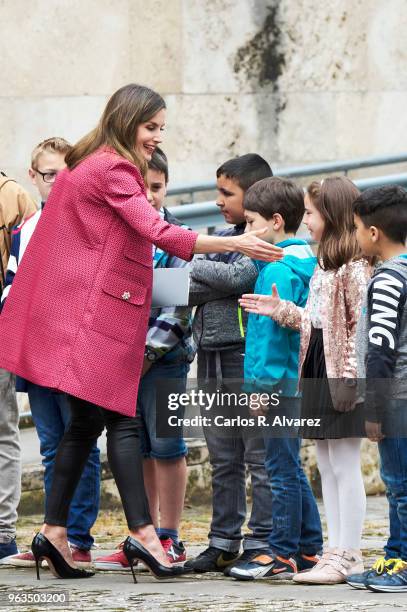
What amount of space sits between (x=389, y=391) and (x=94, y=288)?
108 cm

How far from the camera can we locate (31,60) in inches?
399

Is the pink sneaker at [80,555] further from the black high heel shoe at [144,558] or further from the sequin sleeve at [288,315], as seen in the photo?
the sequin sleeve at [288,315]

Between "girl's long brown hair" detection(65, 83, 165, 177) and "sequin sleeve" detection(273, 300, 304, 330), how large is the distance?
0.69 meters

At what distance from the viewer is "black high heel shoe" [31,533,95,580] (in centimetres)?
536

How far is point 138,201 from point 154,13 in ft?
17.2

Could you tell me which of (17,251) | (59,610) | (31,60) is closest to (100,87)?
(31,60)

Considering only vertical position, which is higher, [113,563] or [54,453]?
[54,453]

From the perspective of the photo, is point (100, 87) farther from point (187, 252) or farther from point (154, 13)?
point (187, 252)

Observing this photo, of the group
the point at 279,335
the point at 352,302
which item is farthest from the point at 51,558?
the point at 352,302

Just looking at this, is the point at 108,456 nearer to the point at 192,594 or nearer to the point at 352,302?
the point at 192,594

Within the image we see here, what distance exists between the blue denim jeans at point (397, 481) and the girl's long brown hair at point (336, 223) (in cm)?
70

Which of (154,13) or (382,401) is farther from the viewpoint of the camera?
(154,13)

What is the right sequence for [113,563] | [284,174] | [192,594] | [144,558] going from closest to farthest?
[192,594] < [144,558] < [113,563] < [284,174]

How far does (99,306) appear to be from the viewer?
5.35m
